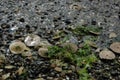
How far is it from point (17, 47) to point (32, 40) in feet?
0.59

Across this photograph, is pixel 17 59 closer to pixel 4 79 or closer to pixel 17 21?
pixel 4 79

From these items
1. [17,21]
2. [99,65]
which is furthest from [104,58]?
[17,21]

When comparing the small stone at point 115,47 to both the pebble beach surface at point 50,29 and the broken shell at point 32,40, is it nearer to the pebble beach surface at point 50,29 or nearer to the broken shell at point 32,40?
the pebble beach surface at point 50,29

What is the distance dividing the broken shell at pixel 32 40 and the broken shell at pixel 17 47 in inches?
2.6

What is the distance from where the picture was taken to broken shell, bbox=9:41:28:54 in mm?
Result: 2580

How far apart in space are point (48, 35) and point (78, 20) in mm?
431

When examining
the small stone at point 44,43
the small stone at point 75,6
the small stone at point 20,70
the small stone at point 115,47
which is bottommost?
the small stone at point 20,70

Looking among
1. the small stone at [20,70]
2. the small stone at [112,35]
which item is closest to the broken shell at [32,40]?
the small stone at [20,70]

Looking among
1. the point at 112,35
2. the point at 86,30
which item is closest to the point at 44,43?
the point at 86,30

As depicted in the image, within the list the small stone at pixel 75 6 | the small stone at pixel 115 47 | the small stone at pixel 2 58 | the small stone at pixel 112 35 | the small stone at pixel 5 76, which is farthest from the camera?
the small stone at pixel 75 6

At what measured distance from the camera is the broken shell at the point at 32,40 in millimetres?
2674

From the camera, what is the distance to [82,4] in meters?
3.36

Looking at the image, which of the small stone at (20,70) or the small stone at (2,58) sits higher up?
the small stone at (2,58)

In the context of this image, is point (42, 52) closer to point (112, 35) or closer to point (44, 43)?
point (44, 43)
